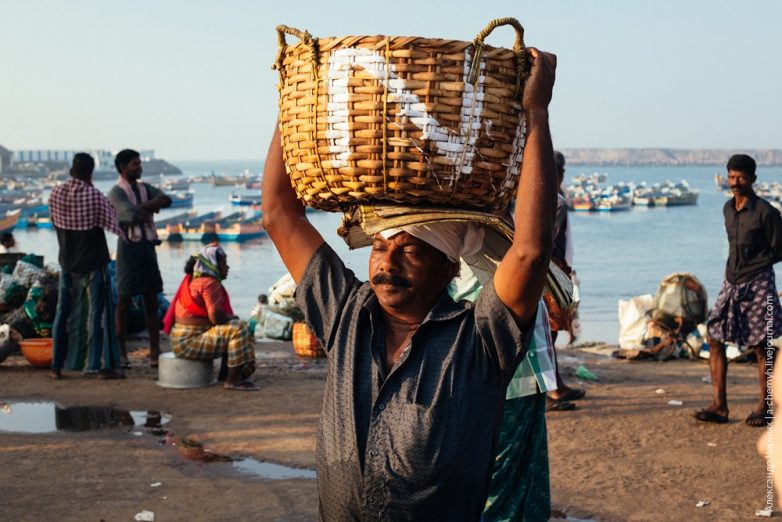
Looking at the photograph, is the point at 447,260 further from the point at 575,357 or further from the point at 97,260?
the point at 575,357

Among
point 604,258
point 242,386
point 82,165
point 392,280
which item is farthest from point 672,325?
point 604,258

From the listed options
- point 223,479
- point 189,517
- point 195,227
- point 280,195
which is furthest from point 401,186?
point 195,227

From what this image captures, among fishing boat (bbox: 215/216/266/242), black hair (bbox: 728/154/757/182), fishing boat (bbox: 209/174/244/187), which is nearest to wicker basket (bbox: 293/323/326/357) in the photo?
black hair (bbox: 728/154/757/182)

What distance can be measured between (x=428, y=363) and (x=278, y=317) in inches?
362

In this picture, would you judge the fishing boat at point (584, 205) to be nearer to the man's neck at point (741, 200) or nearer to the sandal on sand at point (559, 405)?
the sandal on sand at point (559, 405)

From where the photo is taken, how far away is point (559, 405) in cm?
724

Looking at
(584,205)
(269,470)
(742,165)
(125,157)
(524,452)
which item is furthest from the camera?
(584,205)

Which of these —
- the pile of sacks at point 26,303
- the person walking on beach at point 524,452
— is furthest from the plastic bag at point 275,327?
the person walking on beach at point 524,452

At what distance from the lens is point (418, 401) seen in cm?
238

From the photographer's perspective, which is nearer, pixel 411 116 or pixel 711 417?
pixel 411 116

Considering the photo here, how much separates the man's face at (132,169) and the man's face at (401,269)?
21.2 ft

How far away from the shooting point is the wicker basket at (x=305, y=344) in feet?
31.0

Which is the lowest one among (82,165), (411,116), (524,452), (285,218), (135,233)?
(524,452)

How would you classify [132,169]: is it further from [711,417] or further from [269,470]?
[711,417]
